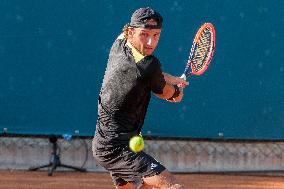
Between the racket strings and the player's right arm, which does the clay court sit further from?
the player's right arm

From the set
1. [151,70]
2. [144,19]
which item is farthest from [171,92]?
[144,19]

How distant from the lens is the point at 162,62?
7457 millimetres

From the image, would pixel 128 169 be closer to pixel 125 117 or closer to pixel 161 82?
pixel 125 117

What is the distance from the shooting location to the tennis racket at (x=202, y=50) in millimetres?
5059

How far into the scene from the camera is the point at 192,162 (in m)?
7.70

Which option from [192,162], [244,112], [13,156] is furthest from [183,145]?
[13,156]

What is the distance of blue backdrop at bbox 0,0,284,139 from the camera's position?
7.44 metres

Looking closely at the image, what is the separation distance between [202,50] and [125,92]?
1.35m

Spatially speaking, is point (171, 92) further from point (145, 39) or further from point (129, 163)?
point (129, 163)

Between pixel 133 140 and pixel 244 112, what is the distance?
3.60 meters

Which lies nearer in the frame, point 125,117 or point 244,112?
point 125,117

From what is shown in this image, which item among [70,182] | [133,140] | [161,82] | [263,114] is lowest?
[70,182]

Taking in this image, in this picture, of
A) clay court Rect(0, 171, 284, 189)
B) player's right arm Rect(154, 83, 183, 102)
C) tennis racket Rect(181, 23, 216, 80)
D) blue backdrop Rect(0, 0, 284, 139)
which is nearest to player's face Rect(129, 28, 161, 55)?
player's right arm Rect(154, 83, 183, 102)

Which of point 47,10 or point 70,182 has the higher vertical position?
point 47,10
